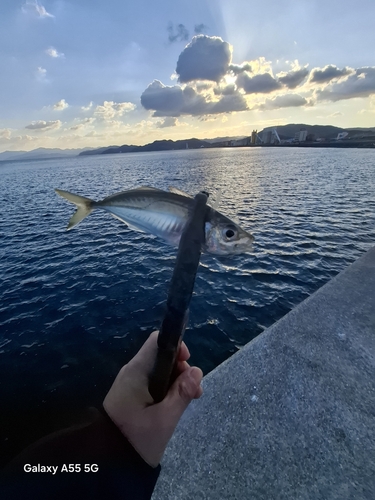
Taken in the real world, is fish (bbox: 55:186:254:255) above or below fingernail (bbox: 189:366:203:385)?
above

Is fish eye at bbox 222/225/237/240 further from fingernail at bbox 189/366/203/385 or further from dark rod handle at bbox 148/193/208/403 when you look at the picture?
fingernail at bbox 189/366/203/385

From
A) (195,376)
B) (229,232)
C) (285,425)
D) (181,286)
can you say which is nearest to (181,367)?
(195,376)

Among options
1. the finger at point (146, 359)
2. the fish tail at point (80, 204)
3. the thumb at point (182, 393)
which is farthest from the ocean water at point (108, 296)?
the fish tail at point (80, 204)

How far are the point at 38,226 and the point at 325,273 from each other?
80.8ft

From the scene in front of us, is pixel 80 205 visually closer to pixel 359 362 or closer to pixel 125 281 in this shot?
pixel 359 362

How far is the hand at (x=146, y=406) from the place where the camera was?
2164 mm

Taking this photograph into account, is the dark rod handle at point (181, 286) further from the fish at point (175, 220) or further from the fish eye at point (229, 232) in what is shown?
the fish eye at point (229, 232)

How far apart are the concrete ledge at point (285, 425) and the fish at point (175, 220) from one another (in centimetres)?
393

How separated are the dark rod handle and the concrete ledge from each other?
3155 mm

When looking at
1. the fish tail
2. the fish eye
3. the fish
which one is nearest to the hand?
the fish

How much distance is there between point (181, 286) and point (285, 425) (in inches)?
170

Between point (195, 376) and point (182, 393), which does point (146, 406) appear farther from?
point (195, 376)

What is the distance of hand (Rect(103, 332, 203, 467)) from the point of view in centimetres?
216

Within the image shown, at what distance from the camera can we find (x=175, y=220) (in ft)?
7.09
